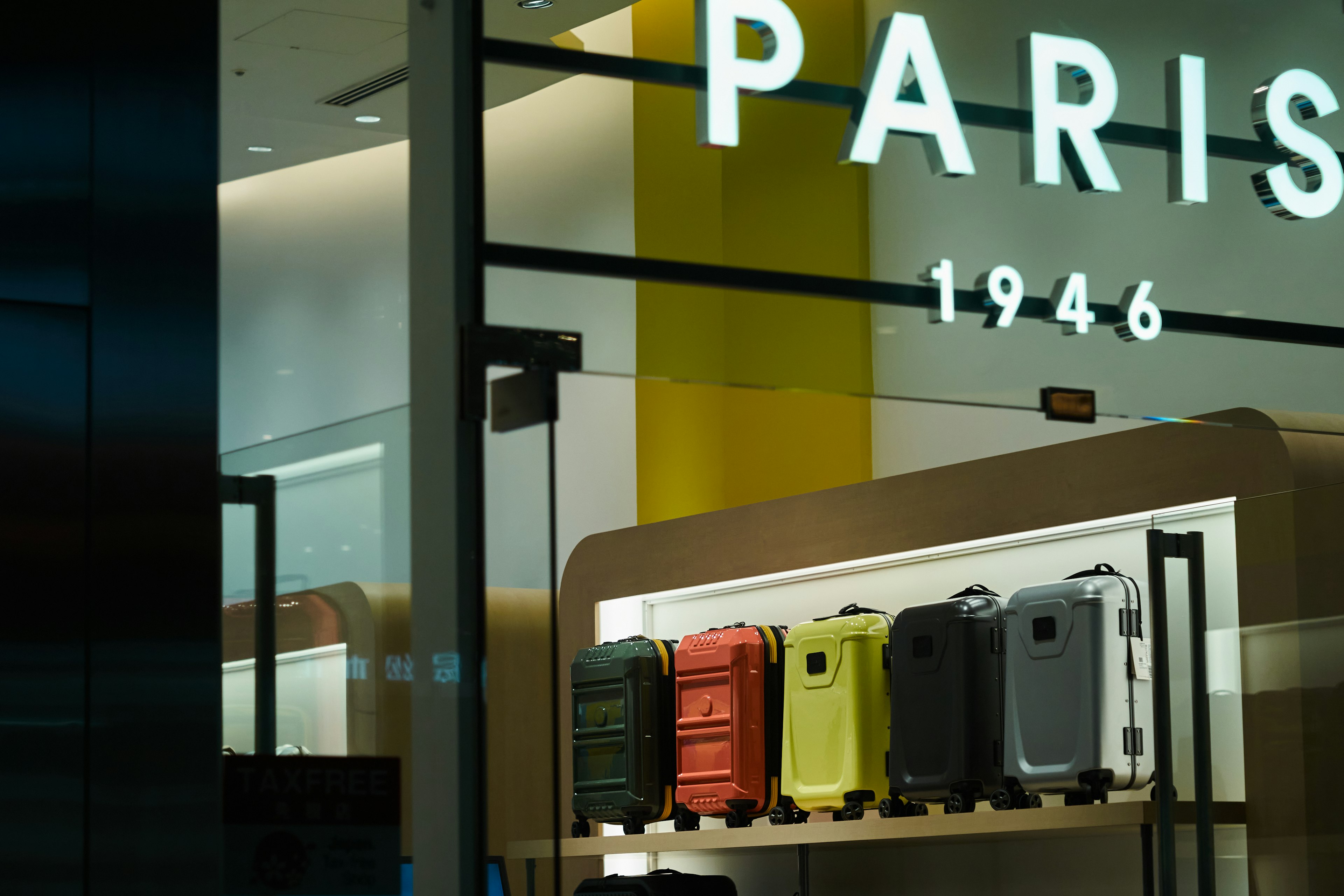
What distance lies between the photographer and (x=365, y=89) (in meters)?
7.95

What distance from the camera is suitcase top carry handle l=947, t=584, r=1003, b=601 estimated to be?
17.8ft

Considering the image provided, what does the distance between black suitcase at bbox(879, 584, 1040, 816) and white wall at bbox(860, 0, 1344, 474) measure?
1801 mm

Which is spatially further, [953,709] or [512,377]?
[953,709]

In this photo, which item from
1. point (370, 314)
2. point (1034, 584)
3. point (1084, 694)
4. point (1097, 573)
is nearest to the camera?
point (370, 314)

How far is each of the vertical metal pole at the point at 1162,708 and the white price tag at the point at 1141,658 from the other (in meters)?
0.61

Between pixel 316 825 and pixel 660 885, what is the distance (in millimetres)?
3937

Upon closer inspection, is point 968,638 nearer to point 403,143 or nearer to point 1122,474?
point 1122,474

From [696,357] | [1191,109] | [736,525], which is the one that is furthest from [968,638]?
[696,357]

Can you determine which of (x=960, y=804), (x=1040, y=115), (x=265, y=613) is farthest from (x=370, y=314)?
(x=960, y=804)

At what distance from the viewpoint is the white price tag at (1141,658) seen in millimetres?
4973

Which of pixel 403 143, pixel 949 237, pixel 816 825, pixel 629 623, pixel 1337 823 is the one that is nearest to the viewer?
pixel 403 143

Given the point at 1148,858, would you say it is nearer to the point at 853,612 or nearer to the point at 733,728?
the point at 853,612

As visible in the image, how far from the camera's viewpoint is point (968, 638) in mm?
5344

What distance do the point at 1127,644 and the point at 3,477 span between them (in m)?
3.38
